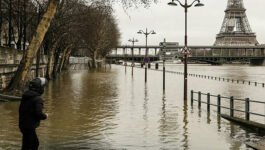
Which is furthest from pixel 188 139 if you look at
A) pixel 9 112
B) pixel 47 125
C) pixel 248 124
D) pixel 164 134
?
pixel 9 112

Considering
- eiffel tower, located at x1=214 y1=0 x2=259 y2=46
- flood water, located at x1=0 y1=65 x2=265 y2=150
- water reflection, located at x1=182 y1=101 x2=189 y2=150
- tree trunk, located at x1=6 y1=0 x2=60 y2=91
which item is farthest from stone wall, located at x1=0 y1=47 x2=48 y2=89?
eiffel tower, located at x1=214 y1=0 x2=259 y2=46

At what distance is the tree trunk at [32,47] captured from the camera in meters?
21.8

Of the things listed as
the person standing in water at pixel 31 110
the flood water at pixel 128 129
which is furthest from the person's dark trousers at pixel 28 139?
the flood water at pixel 128 129

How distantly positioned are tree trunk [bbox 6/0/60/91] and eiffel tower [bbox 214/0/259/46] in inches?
6515

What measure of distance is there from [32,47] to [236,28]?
570ft

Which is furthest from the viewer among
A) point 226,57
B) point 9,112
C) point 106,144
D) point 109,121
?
point 226,57

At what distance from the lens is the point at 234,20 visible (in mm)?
183500

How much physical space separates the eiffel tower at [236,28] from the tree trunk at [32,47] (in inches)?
6515

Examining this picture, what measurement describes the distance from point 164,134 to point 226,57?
527 feet

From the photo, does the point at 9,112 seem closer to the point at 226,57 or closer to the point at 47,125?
the point at 47,125

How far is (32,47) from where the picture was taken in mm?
22156

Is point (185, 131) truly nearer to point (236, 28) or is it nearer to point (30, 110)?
point (30, 110)

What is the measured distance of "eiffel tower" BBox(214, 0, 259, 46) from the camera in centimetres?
18075

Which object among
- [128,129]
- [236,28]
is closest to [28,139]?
[128,129]
